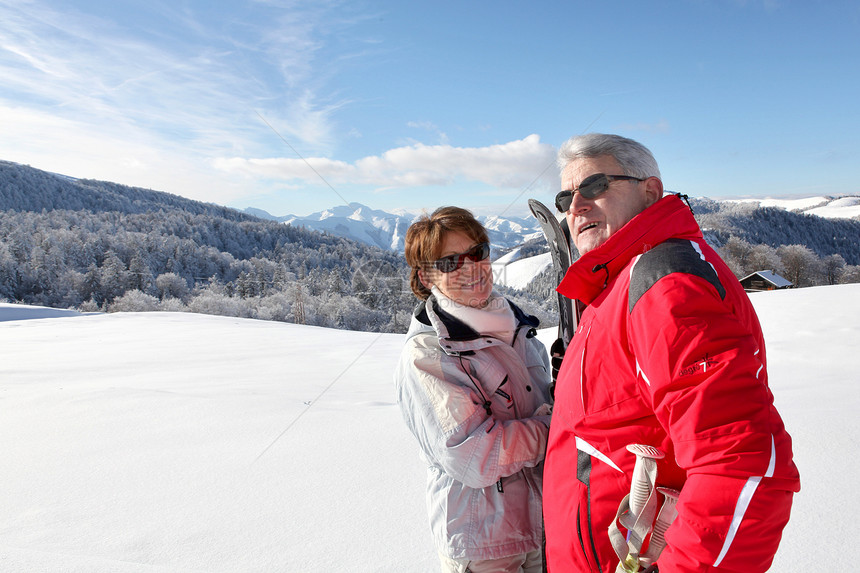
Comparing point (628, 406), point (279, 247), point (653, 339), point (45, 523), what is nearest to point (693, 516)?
point (628, 406)

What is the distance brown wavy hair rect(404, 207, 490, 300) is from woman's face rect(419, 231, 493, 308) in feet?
0.08

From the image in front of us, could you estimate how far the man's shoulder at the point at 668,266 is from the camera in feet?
3.11

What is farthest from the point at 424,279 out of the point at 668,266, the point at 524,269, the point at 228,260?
the point at 524,269

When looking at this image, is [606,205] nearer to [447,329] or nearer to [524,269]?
[447,329]

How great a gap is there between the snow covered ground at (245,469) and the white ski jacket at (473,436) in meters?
0.86

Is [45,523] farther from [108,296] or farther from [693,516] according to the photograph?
[108,296]

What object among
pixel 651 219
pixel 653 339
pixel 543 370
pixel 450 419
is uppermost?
pixel 651 219

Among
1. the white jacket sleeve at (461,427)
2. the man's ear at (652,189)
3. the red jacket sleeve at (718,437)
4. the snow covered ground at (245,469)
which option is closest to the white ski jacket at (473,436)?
the white jacket sleeve at (461,427)

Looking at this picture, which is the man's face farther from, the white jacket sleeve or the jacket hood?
the white jacket sleeve

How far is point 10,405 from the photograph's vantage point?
455 cm

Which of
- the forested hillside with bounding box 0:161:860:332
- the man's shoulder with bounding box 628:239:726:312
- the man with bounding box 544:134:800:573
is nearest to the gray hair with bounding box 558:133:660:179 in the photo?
the man with bounding box 544:134:800:573

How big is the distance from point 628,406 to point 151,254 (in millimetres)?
77604

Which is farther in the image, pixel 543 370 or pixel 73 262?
pixel 73 262

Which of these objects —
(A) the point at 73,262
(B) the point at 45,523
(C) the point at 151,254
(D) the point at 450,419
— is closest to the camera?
(D) the point at 450,419
